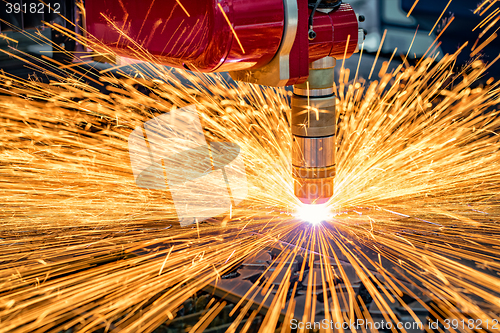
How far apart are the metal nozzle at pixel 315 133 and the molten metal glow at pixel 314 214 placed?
227mm

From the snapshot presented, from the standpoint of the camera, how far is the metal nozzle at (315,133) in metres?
1.02

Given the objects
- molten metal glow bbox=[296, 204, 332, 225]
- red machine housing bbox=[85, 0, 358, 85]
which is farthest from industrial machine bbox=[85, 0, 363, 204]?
molten metal glow bbox=[296, 204, 332, 225]

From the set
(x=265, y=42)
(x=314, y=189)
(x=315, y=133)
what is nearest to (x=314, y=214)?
(x=314, y=189)

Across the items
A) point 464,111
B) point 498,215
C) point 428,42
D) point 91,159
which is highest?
point 428,42

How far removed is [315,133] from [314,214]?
45cm

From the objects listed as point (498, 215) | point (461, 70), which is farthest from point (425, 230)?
point (461, 70)

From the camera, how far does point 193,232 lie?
1273 millimetres

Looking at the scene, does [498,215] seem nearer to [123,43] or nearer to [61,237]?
[123,43]

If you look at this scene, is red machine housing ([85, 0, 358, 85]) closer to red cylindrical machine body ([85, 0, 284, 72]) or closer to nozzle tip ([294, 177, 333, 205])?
red cylindrical machine body ([85, 0, 284, 72])

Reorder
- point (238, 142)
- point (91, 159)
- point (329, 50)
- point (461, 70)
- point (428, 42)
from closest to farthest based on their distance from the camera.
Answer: point (329, 50) < point (91, 159) < point (238, 142) < point (461, 70) < point (428, 42)

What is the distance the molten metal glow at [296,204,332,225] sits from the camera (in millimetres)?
1403

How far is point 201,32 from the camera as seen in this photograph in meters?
0.73

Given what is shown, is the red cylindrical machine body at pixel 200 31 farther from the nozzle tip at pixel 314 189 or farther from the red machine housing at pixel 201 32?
the nozzle tip at pixel 314 189

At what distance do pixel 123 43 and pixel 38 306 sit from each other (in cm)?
58
